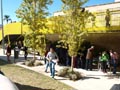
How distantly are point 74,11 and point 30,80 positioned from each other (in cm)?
502

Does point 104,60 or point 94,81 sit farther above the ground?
point 104,60

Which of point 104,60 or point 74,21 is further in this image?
point 104,60

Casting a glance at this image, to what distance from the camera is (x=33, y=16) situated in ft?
79.8

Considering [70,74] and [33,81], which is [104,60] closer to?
[70,74]

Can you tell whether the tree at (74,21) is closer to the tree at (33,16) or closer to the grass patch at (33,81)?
the grass patch at (33,81)

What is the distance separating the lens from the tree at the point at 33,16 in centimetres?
2403

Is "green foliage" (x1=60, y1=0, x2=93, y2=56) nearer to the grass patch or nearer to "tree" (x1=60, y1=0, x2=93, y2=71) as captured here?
"tree" (x1=60, y1=0, x2=93, y2=71)

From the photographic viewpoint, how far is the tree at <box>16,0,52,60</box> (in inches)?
946

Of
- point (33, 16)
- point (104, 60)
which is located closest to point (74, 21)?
point (104, 60)

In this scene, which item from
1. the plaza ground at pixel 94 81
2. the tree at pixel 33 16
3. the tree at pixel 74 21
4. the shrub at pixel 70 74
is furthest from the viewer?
the tree at pixel 33 16

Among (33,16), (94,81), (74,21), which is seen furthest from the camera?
(33,16)

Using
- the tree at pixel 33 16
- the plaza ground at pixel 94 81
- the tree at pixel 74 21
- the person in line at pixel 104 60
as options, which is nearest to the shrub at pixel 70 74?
the plaza ground at pixel 94 81

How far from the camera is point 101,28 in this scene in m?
21.1

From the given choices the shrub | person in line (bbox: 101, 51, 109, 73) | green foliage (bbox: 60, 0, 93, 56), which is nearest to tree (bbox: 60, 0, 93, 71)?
green foliage (bbox: 60, 0, 93, 56)
